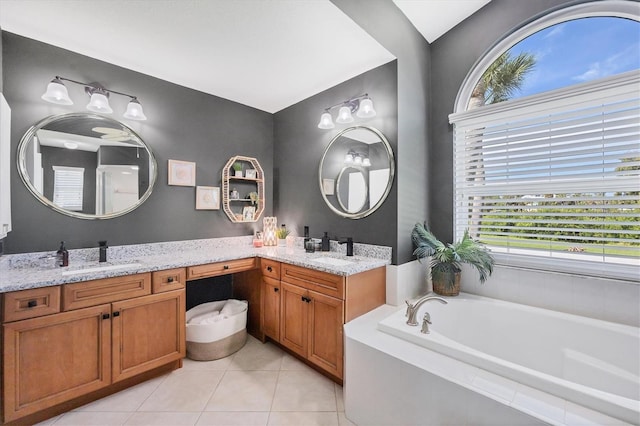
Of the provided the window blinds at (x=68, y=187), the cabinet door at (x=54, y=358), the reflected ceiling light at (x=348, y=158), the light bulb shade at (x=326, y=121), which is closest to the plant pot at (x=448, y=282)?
the reflected ceiling light at (x=348, y=158)

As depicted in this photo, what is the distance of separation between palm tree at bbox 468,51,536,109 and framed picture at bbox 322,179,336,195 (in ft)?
4.80

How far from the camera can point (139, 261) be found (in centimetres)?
219

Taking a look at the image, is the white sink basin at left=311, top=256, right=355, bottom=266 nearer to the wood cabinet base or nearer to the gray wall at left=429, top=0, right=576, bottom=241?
the gray wall at left=429, top=0, right=576, bottom=241

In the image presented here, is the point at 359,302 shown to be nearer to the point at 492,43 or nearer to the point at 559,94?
the point at 559,94

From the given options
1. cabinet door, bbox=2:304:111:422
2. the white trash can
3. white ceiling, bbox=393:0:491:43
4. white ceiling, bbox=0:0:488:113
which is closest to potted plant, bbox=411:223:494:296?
white ceiling, bbox=0:0:488:113

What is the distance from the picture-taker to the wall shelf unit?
2.96 meters

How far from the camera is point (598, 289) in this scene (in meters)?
1.83

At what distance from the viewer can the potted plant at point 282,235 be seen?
308 cm

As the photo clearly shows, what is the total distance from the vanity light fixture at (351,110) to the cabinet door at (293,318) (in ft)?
5.05

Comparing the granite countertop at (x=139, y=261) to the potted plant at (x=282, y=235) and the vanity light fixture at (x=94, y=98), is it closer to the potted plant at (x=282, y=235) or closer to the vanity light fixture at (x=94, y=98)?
the potted plant at (x=282, y=235)

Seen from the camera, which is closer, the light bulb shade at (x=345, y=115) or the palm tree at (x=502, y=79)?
the palm tree at (x=502, y=79)

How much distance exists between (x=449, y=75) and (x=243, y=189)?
247cm

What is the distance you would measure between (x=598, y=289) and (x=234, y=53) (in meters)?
3.22

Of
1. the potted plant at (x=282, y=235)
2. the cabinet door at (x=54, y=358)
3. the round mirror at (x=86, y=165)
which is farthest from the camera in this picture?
the potted plant at (x=282, y=235)
